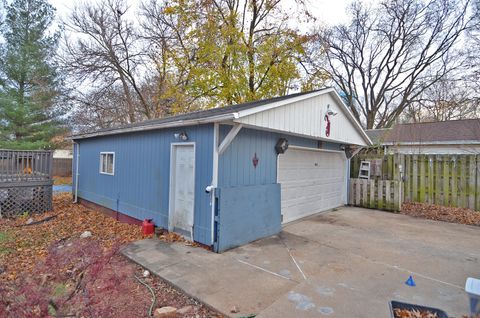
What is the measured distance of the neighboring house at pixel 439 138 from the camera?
13672 mm

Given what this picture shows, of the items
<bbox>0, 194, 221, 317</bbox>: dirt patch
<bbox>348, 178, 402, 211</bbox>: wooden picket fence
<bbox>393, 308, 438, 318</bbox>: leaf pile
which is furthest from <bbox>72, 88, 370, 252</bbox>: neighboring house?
<bbox>393, 308, 438, 318</bbox>: leaf pile

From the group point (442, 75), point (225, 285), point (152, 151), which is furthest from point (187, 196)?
point (442, 75)

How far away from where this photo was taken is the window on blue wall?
25.0ft

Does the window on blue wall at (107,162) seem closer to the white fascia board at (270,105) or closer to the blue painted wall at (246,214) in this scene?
the blue painted wall at (246,214)

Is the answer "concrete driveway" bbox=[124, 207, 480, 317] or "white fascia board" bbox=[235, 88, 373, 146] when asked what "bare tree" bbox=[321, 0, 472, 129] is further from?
"concrete driveway" bbox=[124, 207, 480, 317]

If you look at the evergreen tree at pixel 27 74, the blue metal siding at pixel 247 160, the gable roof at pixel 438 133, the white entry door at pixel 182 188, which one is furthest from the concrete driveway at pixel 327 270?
the evergreen tree at pixel 27 74

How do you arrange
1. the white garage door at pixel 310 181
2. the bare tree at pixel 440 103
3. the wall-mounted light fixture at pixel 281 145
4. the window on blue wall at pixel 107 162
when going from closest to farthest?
the wall-mounted light fixture at pixel 281 145
the white garage door at pixel 310 181
the window on blue wall at pixel 107 162
the bare tree at pixel 440 103

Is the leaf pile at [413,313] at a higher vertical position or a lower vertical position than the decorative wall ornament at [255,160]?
lower

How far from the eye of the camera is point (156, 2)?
565 inches

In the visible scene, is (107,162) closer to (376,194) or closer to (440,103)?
(376,194)

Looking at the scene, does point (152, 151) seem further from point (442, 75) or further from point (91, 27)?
point (442, 75)

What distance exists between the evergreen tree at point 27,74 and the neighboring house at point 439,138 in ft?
59.1

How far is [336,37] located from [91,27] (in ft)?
56.9

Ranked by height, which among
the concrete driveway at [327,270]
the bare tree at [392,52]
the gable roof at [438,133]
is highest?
the bare tree at [392,52]
